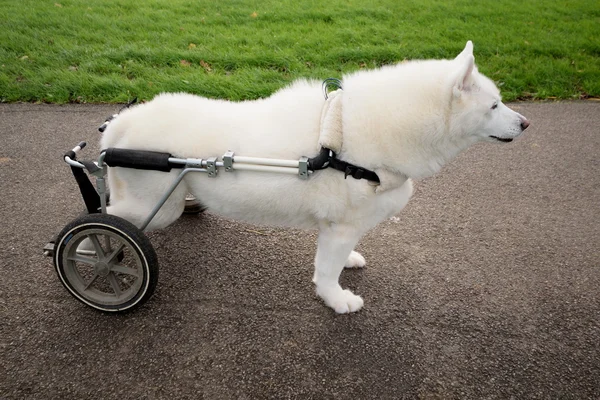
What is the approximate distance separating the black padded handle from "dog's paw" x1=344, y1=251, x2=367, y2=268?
4.93ft

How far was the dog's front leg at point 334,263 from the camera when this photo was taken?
8.63ft

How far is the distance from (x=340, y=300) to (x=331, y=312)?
0.36ft

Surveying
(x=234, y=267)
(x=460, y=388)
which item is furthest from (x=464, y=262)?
(x=234, y=267)

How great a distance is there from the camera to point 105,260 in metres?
2.66

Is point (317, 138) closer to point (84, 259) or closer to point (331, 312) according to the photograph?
point (331, 312)

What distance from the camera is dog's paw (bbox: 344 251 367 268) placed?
326 centimetres

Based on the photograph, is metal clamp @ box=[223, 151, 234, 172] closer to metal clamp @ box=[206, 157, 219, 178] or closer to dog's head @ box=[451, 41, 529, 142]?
metal clamp @ box=[206, 157, 219, 178]

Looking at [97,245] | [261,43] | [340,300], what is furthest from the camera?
[261,43]

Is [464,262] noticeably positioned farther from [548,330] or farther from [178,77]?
[178,77]

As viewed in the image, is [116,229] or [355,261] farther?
[355,261]

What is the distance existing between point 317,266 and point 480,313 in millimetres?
1135

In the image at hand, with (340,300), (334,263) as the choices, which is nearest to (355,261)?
(340,300)

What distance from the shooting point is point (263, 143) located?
7.97 ft

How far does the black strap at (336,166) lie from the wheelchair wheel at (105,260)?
1.05 metres
